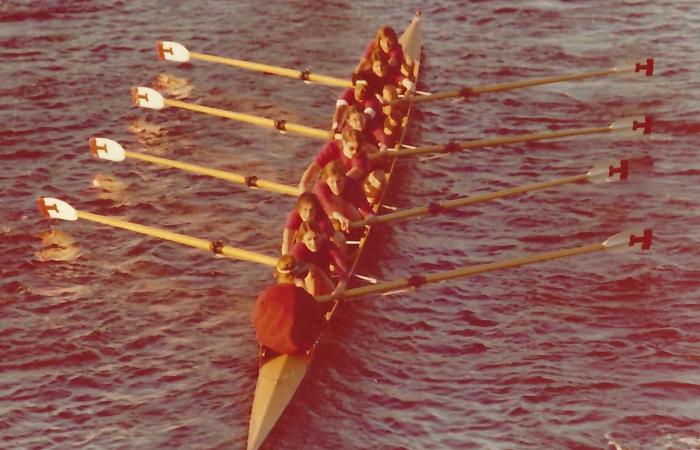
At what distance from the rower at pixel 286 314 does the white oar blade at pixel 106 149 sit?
619 centimetres

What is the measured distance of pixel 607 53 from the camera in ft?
86.1

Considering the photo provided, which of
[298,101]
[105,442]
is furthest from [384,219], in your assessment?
[298,101]

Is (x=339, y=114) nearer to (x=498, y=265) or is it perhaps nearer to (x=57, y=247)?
(x=498, y=265)

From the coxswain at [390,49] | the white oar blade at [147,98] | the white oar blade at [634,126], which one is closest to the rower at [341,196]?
the coxswain at [390,49]

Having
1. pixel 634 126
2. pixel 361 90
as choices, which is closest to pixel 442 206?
pixel 361 90

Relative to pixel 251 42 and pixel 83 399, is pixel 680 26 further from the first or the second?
pixel 83 399

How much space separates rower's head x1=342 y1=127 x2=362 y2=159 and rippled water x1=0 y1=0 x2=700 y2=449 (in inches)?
71.6

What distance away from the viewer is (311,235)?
1452cm

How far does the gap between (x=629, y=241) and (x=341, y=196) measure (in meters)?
4.49

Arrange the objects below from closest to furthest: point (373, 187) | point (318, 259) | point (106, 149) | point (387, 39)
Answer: point (318, 259) → point (373, 187) → point (106, 149) → point (387, 39)

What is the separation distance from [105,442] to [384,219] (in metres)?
5.39

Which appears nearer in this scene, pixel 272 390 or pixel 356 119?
pixel 272 390

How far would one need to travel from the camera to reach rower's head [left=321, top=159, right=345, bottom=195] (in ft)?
52.0

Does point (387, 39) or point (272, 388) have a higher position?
point (387, 39)
